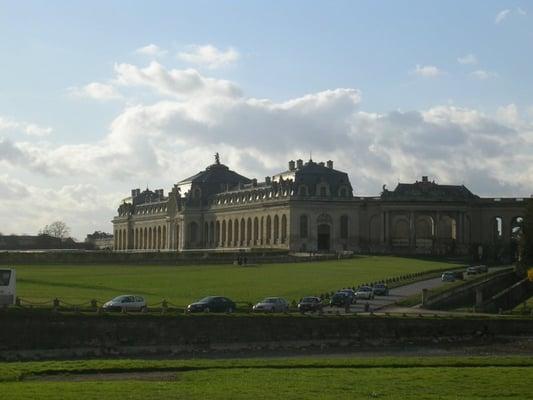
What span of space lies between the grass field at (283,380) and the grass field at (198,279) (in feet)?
75.2

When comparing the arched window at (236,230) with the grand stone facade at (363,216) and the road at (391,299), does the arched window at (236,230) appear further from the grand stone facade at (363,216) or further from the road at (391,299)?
the road at (391,299)

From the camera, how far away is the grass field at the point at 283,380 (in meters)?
27.0

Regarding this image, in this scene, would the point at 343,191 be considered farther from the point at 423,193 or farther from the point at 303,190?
the point at 423,193

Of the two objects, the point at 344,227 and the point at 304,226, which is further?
the point at 344,227

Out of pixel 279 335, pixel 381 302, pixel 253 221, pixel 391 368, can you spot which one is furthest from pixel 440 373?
pixel 253 221

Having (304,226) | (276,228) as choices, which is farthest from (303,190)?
(276,228)

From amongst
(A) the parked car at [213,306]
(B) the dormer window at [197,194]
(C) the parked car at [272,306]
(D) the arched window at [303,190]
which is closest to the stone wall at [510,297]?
(C) the parked car at [272,306]

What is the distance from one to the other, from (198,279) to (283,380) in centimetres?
5257

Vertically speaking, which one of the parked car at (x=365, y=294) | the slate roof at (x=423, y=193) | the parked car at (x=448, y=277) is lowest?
the parked car at (x=365, y=294)

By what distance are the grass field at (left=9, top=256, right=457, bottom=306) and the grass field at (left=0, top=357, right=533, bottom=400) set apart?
22927mm

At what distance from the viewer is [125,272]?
9594cm

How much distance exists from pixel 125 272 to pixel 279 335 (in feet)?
156

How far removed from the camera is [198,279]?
271ft

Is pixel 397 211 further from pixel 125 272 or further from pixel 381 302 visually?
pixel 381 302
